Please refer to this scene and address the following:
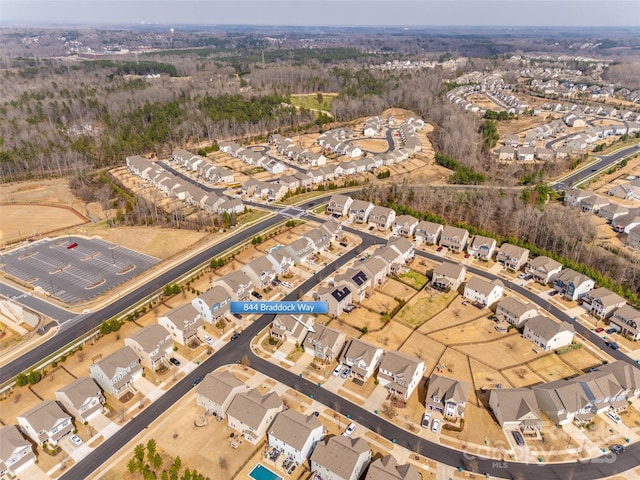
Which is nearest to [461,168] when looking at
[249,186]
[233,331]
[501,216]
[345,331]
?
[501,216]

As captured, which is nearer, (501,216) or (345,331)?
(345,331)

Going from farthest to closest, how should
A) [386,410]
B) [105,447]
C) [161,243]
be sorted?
[161,243] → [386,410] → [105,447]

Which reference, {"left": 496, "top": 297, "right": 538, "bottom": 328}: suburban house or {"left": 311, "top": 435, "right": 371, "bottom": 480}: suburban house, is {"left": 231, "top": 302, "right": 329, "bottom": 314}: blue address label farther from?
{"left": 496, "top": 297, "right": 538, "bottom": 328}: suburban house

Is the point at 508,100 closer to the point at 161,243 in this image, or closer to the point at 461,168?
the point at 461,168

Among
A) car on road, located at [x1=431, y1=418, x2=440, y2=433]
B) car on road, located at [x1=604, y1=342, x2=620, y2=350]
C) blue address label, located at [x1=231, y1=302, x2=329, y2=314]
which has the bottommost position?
car on road, located at [x1=604, y1=342, x2=620, y2=350]

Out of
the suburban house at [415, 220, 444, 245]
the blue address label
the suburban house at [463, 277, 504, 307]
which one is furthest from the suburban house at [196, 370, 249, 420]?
the suburban house at [415, 220, 444, 245]

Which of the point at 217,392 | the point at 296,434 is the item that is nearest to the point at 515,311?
the point at 296,434
